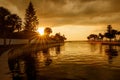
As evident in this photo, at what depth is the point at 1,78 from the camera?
1517cm

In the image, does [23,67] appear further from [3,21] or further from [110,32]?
[110,32]

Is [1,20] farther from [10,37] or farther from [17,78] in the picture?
[17,78]

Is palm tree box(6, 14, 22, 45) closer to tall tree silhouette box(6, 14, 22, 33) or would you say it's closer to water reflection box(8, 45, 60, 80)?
tall tree silhouette box(6, 14, 22, 33)

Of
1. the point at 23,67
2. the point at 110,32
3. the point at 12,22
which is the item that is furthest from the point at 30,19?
the point at 23,67

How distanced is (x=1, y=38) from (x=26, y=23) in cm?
5075

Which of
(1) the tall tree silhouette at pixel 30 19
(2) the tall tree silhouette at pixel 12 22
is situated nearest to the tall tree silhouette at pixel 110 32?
(1) the tall tree silhouette at pixel 30 19

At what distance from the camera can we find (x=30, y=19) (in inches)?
4690

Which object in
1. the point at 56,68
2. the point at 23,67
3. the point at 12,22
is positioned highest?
the point at 12,22

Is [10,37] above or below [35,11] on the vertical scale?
below

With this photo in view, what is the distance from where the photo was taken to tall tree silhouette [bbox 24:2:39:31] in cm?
11744

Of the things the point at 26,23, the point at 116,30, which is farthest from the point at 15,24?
the point at 116,30

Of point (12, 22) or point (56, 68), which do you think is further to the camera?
point (12, 22)

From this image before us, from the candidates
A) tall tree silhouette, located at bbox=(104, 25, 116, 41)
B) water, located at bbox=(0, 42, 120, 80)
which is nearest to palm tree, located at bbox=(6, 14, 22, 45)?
water, located at bbox=(0, 42, 120, 80)

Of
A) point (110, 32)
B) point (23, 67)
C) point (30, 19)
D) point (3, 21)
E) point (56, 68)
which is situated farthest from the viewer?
point (110, 32)
